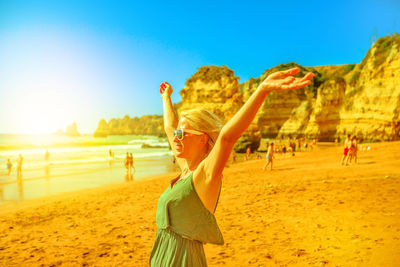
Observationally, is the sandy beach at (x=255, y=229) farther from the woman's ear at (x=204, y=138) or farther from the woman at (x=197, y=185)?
the woman's ear at (x=204, y=138)

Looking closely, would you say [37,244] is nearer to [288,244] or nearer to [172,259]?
[288,244]

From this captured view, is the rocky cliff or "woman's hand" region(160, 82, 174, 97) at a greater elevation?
the rocky cliff

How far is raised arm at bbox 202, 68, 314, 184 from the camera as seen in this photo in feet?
4.64

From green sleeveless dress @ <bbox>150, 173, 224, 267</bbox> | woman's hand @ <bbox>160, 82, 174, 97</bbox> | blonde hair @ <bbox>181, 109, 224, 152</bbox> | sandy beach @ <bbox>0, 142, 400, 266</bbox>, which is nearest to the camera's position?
green sleeveless dress @ <bbox>150, 173, 224, 267</bbox>

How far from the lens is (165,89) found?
2734 mm

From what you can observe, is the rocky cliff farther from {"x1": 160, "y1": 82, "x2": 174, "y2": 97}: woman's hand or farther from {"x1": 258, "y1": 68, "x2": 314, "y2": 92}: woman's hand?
{"x1": 258, "y1": 68, "x2": 314, "y2": 92}: woman's hand

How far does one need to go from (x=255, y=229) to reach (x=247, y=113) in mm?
5043

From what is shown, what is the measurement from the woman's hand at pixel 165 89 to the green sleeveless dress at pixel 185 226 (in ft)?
3.99

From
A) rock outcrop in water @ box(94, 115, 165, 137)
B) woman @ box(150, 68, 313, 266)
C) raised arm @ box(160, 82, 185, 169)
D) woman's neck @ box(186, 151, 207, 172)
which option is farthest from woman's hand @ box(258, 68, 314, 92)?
rock outcrop in water @ box(94, 115, 165, 137)

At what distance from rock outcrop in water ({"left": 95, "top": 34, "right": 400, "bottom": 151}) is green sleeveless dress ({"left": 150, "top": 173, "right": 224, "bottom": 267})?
31.6 meters

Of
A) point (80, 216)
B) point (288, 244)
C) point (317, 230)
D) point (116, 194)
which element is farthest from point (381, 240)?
point (116, 194)

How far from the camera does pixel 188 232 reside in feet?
5.37

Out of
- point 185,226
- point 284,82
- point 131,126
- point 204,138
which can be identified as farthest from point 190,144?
point 131,126

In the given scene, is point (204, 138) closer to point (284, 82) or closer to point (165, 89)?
point (284, 82)
